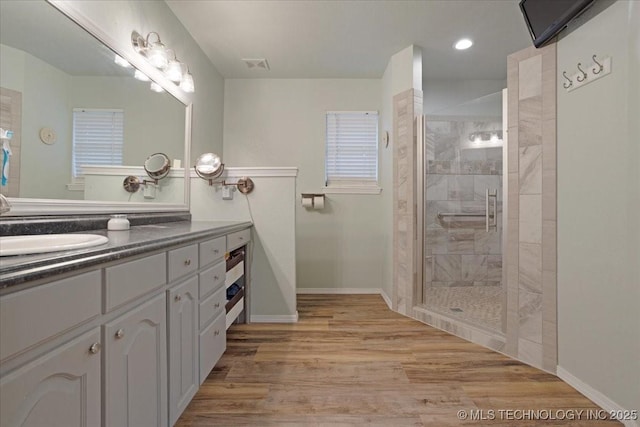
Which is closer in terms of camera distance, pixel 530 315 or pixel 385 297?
Result: pixel 530 315

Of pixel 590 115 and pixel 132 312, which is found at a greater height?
pixel 590 115

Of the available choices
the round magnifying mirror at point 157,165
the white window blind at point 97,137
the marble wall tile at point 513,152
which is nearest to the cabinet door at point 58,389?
the white window blind at point 97,137

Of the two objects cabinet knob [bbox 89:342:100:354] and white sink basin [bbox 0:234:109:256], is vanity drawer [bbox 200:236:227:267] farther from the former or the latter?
cabinet knob [bbox 89:342:100:354]

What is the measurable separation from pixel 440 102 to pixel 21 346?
3825 mm

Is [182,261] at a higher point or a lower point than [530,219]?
lower

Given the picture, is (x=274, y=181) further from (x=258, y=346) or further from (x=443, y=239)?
(x=443, y=239)

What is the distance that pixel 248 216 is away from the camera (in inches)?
94.3

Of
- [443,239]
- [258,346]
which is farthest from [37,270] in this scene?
[443,239]

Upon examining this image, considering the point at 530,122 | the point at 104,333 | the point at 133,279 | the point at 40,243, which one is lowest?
the point at 104,333

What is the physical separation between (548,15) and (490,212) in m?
1.32

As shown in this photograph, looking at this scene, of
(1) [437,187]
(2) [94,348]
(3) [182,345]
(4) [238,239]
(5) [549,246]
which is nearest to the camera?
(2) [94,348]

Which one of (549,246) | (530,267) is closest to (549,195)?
(549,246)

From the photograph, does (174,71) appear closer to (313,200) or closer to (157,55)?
(157,55)

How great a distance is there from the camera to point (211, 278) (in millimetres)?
1507
